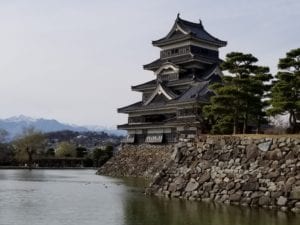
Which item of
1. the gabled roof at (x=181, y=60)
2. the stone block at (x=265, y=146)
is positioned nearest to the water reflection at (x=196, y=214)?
the stone block at (x=265, y=146)

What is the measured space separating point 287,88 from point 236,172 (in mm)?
4900

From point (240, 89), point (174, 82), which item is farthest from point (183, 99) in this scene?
point (240, 89)

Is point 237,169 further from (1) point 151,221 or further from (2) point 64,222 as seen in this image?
(2) point 64,222

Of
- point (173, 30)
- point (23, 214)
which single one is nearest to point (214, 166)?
point (23, 214)

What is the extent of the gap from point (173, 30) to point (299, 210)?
107ft

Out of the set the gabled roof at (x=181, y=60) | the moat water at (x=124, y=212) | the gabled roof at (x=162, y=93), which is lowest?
the moat water at (x=124, y=212)

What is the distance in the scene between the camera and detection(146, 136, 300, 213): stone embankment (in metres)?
17.7

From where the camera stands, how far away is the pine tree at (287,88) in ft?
69.7

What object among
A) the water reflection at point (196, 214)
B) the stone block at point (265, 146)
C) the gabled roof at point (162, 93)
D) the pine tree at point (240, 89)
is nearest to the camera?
the water reflection at point (196, 214)

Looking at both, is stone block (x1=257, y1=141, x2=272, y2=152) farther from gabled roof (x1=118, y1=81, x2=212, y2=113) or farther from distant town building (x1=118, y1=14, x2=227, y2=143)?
distant town building (x1=118, y1=14, x2=227, y2=143)

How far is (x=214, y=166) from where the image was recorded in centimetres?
2064

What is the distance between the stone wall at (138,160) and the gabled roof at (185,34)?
10.8m

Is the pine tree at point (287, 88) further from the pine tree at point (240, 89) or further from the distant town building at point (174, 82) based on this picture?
the distant town building at point (174, 82)

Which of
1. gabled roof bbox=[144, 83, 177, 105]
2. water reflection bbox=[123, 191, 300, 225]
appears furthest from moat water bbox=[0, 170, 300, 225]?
gabled roof bbox=[144, 83, 177, 105]
